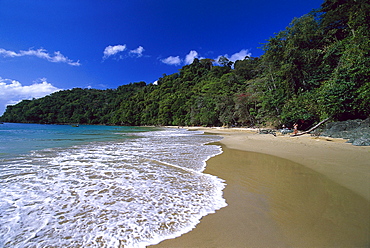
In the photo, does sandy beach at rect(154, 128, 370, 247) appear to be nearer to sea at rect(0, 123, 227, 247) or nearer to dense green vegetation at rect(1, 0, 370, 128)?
sea at rect(0, 123, 227, 247)

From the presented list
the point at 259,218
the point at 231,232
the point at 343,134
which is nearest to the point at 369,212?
the point at 259,218

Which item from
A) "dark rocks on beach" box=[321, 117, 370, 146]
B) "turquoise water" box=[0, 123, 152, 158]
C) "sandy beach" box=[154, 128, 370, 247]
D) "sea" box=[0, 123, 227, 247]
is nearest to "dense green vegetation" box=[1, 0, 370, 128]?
"dark rocks on beach" box=[321, 117, 370, 146]

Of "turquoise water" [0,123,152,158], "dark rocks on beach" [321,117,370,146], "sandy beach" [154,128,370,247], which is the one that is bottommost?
A: "sandy beach" [154,128,370,247]

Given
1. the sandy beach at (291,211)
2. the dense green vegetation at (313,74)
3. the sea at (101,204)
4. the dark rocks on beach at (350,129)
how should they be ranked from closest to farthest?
the sandy beach at (291,211)
the sea at (101,204)
the dark rocks on beach at (350,129)
the dense green vegetation at (313,74)

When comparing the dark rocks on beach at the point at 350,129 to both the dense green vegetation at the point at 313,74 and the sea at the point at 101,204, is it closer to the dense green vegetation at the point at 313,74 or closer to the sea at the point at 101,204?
the dense green vegetation at the point at 313,74

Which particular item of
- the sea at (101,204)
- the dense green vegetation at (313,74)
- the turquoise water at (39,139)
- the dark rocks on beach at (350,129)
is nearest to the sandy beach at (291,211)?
the sea at (101,204)

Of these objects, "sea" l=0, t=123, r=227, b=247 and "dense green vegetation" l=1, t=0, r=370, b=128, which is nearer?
"sea" l=0, t=123, r=227, b=247

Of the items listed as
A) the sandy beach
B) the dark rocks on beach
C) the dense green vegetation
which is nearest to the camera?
the sandy beach

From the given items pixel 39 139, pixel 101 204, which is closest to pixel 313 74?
pixel 101 204

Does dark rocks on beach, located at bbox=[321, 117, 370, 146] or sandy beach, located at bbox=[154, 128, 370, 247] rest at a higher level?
dark rocks on beach, located at bbox=[321, 117, 370, 146]

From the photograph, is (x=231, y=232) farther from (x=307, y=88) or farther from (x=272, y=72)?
(x=272, y=72)

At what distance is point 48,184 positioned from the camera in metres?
3.60

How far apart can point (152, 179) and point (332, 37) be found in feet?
71.8

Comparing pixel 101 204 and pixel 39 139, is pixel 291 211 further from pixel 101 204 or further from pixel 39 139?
pixel 39 139
